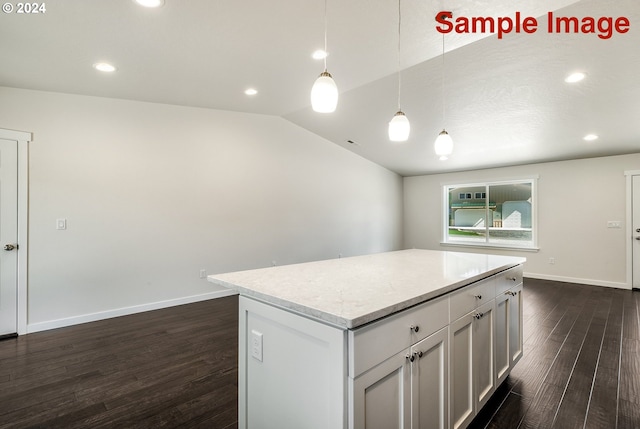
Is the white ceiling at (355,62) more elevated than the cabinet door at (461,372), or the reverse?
the white ceiling at (355,62)

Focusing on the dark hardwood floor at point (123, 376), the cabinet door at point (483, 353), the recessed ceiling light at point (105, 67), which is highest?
the recessed ceiling light at point (105, 67)

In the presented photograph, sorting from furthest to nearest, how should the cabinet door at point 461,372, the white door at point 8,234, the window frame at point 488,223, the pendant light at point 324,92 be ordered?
the window frame at point 488,223 → the white door at point 8,234 → the pendant light at point 324,92 → the cabinet door at point 461,372

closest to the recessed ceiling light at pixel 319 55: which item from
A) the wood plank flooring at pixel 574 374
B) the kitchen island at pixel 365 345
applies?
the kitchen island at pixel 365 345

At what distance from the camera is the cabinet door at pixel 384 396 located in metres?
1.01

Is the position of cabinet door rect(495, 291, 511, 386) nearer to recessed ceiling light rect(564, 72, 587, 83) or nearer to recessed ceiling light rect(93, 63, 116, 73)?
recessed ceiling light rect(564, 72, 587, 83)

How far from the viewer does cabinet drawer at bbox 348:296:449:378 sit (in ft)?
3.27

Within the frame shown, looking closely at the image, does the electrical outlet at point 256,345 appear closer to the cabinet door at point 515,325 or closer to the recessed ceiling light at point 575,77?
the cabinet door at point 515,325

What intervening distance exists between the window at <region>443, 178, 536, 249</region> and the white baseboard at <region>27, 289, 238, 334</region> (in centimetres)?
562

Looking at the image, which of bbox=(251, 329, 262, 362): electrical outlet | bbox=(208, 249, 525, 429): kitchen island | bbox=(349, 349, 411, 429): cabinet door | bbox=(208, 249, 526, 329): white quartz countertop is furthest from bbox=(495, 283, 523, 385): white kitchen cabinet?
bbox=(251, 329, 262, 362): electrical outlet

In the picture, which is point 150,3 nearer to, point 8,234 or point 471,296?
point 471,296

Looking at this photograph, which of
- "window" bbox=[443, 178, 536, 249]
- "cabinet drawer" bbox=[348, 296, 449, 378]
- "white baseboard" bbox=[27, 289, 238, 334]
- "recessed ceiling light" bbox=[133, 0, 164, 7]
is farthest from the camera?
"window" bbox=[443, 178, 536, 249]

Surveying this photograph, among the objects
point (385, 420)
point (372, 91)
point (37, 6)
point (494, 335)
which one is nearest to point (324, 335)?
point (385, 420)

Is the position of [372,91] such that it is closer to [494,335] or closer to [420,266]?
[420,266]

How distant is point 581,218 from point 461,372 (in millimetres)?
5662
